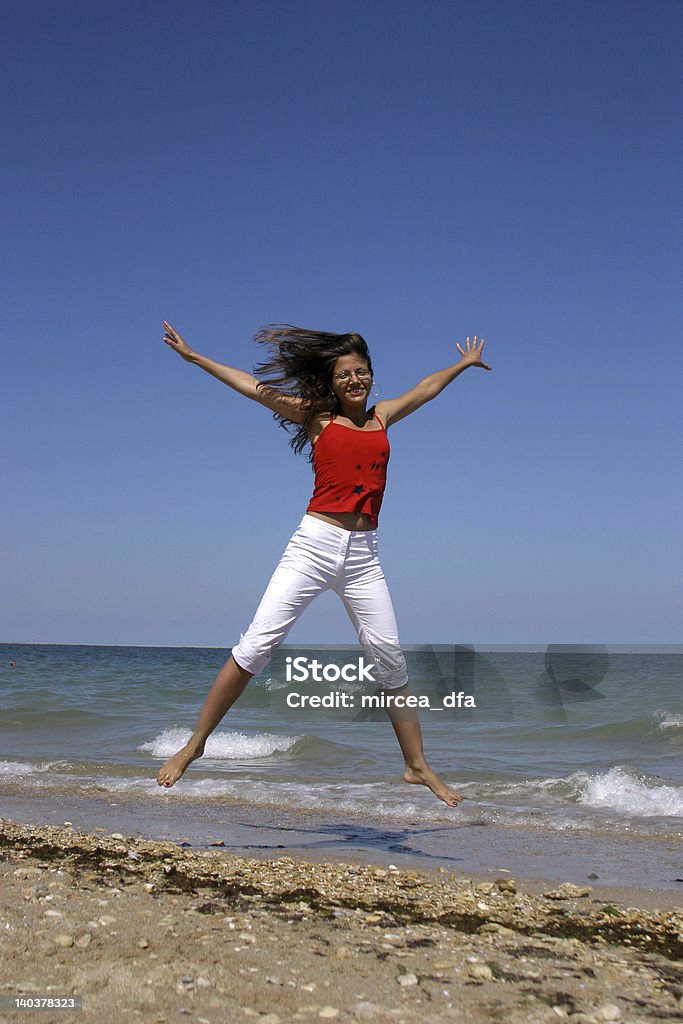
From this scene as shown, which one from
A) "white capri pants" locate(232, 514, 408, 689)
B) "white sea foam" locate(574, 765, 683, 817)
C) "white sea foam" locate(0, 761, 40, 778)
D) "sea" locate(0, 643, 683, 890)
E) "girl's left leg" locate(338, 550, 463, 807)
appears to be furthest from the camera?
"white sea foam" locate(0, 761, 40, 778)

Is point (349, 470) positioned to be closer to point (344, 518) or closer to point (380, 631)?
point (344, 518)

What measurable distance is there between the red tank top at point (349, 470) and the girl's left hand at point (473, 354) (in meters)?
0.91

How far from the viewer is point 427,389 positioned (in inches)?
194

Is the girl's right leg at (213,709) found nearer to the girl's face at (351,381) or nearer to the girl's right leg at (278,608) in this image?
the girl's right leg at (278,608)

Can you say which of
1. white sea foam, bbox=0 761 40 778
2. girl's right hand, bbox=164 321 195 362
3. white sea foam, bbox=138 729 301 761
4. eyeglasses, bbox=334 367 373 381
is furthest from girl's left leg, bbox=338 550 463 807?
white sea foam, bbox=138 729 301 761

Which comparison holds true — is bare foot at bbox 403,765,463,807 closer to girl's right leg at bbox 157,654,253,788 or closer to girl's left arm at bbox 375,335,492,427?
girl's right leg at bbox 157,654,253,788

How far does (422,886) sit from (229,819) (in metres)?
2.61

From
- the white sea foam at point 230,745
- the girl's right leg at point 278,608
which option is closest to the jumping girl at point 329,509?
the girl's right leg at point 278,608

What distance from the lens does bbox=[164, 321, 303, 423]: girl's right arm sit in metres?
4.62

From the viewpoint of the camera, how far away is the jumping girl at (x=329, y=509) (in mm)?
4414

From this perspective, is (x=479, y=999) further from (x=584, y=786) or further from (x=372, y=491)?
(x=584, y=786)

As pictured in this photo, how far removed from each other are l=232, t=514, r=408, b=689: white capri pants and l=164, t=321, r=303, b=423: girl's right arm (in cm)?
61

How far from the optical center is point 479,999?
264cm

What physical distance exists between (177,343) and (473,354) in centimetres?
171
